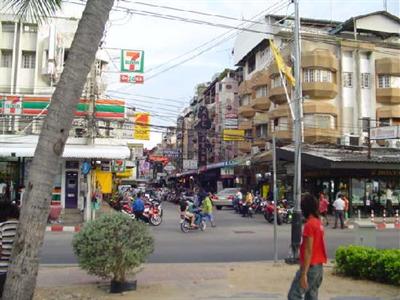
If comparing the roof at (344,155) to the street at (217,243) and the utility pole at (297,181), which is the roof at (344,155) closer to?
the street at (217,243)

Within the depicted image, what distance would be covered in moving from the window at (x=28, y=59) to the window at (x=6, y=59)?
0.90 m

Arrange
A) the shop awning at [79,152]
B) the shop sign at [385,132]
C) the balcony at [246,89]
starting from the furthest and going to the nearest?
the balcony at [246,89], the shop sign at [385,132], the shop awning at [79,152]

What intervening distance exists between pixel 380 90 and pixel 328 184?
14.0 metres

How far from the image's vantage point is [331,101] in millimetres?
44281

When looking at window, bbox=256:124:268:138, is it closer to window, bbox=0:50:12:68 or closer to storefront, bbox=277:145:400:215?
storefront, bbox=277:145:400:215

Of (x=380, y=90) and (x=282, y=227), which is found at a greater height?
(x=380, y=90)

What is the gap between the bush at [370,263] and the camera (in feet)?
32.4

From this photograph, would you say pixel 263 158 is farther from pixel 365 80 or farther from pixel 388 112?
pixel 388 112

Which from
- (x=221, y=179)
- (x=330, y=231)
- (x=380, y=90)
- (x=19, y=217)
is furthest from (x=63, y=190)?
(x=221, y=179)

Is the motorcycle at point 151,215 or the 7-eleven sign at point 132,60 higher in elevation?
the 7-eleven sign at point 132,60

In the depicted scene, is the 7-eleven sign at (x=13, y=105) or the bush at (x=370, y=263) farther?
the 7-eleven sign at (x=13, y=105)

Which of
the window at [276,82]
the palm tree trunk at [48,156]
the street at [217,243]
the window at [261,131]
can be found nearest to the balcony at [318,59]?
the window at [276,82]

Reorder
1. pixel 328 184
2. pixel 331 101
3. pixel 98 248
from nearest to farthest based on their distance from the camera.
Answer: pixel 98 248 → pixel 328 184 → pixel 331 101

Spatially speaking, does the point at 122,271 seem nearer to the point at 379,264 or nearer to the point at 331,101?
the point at 379,264
